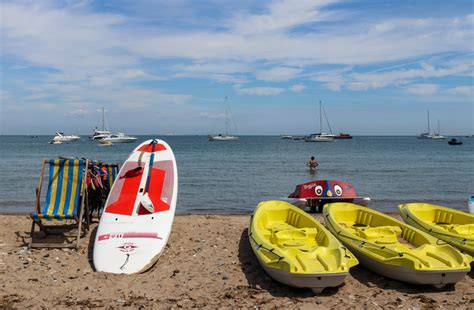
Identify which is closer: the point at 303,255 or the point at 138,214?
the point at 303,255

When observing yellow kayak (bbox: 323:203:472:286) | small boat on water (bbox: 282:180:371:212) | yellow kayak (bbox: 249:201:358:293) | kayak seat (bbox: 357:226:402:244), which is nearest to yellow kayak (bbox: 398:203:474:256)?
yellow kayak (bbox: 323:203:472:286)

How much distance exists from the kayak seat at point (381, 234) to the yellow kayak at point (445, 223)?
28.4 inches

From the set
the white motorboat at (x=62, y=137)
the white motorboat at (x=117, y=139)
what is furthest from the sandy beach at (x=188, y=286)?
the white motorboat at (x=62, y=137)

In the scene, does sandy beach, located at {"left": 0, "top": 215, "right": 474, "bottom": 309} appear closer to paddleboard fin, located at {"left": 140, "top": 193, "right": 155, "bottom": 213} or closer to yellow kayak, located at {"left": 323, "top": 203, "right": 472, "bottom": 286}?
yellow kayak, located at {"left": 323, "top": 203, "right": 472, "bottom": 286}

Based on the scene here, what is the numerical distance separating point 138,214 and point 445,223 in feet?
18.9

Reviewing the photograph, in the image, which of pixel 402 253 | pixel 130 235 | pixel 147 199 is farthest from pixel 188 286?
pixel 402 253

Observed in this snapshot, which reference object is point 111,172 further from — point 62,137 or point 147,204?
point 62,137

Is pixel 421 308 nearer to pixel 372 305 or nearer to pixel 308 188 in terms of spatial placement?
pixel 372 305

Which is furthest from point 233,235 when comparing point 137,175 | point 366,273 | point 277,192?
point 277,192

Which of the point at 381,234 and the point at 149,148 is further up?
the point at 149,148

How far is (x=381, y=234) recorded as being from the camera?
7.24 metres

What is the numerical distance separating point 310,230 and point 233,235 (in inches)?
72.9

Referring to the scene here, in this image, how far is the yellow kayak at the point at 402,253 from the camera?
5680 millimetres

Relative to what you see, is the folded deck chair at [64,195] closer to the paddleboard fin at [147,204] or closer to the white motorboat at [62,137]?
the paddleboard fin at [147,204]
